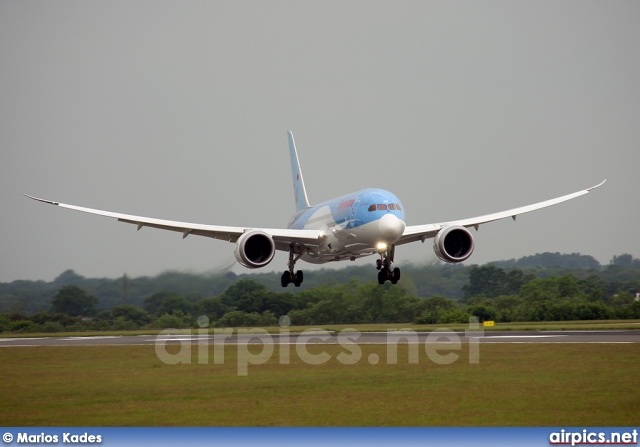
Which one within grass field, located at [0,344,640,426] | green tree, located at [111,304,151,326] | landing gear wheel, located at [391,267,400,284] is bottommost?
grass field, located at [0,344,640,426]

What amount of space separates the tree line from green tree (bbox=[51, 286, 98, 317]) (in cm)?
8

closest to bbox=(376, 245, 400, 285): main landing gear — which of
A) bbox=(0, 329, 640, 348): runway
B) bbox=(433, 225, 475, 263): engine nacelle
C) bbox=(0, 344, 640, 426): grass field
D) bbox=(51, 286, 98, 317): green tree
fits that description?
bbox=(433, 225, 475, 263): engine nacelle

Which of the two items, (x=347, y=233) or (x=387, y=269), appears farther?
(x=387, y=269)

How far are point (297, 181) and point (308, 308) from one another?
11815mm

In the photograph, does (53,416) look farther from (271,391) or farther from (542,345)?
(542,345)

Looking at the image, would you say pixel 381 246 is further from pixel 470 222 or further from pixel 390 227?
pixel 470 222

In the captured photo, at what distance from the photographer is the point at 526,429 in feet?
65.2

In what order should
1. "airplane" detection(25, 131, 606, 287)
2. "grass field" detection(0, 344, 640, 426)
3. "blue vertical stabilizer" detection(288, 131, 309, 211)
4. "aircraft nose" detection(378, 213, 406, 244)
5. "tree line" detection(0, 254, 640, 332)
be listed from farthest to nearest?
"blue vertical stabilizer" detection(288, 131, 309, 211)
"tree line" detection(0, 254, 640, 332)
"airplane" detection(25, 131, 606, 287)
"aircraft nose" detection(378, 213, 406, 244)
"grass field" detection(0, 344, 640, 426)

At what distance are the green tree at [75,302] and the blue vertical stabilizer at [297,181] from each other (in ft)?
57.2

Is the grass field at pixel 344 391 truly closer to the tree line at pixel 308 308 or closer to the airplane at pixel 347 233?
the airplane at pixel 347 233

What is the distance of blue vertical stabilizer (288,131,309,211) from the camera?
65312 millimetres

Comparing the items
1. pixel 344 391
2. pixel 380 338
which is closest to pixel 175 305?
pixel 380 338

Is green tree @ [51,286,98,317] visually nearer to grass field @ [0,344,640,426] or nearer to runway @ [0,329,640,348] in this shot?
runway @ [0,329,640,348]

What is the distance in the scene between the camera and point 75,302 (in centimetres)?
6681
